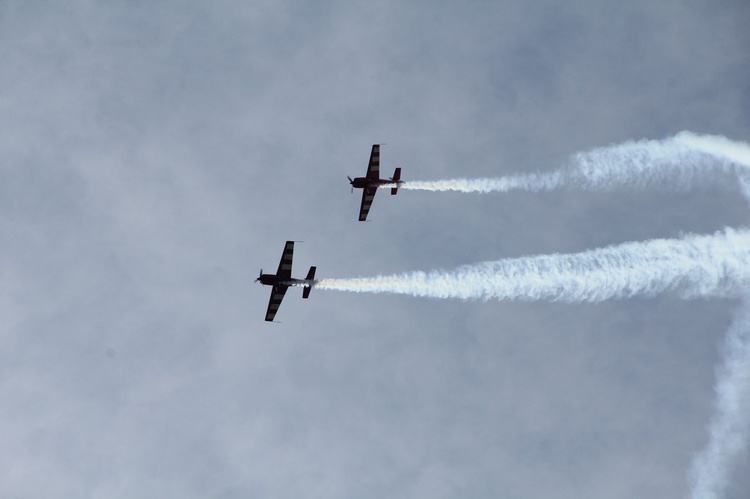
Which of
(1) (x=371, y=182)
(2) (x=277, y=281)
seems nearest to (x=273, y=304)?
(2) (x=277, y=281)

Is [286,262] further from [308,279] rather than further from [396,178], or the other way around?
[396,178]

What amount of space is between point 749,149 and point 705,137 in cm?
392

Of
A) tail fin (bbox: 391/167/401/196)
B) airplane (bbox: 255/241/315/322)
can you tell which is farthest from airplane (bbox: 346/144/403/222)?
airplane (bbox: 255/241/315/322)

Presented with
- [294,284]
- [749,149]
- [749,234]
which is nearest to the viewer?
[749,234]

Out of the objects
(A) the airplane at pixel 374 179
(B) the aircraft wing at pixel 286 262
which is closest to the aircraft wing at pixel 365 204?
(A) the airplane at pixel 374 179

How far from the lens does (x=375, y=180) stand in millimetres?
93312

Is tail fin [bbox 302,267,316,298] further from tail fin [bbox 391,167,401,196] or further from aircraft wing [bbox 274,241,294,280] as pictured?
tail fin [bbox 391,167,401,196]

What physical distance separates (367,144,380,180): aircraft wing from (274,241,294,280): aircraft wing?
572 inches

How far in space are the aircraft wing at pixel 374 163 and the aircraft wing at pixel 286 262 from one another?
1453cm

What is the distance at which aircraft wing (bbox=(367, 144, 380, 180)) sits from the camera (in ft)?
306

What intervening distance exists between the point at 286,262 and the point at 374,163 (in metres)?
16.5

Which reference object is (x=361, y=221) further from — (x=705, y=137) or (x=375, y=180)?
(x=705, y=137)

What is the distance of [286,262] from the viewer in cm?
8269

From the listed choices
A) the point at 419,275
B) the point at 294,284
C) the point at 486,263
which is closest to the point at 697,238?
the point at 486,263
